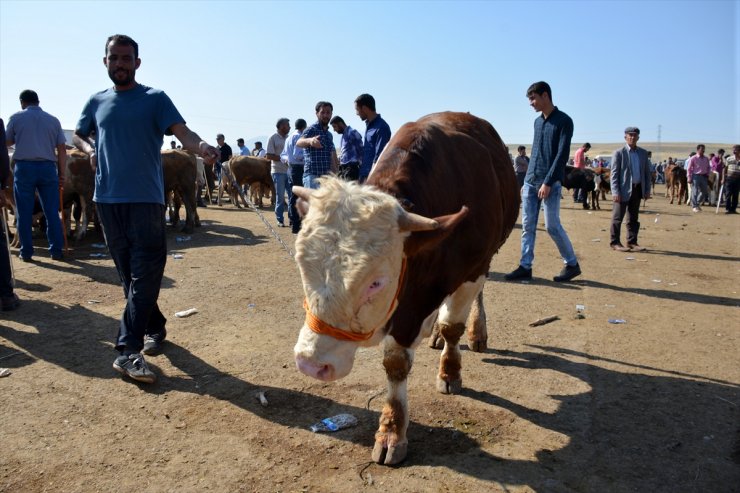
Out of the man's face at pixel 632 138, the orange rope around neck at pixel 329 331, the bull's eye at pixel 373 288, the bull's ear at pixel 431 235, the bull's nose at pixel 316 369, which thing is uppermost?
the man's face at pixel 632 138

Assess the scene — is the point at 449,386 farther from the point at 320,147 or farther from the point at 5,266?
the point at 320,147

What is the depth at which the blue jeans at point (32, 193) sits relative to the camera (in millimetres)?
7660

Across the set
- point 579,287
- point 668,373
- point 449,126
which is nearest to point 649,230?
point 579,287

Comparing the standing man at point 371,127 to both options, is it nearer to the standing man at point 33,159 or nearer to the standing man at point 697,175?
the standing man at point 33,159

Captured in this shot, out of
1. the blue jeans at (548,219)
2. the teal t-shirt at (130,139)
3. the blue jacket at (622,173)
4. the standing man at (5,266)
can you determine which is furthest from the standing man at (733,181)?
the standing man at (5,266)

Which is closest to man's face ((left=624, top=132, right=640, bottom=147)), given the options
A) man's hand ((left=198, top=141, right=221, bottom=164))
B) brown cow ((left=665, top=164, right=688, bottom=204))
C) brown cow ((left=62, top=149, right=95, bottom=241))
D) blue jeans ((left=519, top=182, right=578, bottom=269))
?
blue jeans ((left=519, top=182, right=578, bottom=269))

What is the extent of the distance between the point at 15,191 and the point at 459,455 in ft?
25.2

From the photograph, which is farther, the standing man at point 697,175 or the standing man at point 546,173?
the standing man at point 697,175

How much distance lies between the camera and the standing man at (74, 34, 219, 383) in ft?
13.1

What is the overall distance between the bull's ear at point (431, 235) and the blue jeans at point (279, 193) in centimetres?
1005

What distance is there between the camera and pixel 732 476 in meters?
2.88

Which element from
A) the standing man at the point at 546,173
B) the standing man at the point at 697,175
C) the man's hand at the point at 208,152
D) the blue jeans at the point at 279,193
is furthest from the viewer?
the standing man at the point at 697,175

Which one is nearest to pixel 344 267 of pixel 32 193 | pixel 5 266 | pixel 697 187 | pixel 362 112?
pixel 5 266

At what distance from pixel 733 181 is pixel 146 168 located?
19455 millimetres
